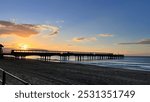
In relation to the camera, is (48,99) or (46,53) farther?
(46,53)

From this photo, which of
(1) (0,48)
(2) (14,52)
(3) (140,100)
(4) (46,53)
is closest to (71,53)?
(4) (46,53)

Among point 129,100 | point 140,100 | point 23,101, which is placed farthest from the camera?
point 140,100

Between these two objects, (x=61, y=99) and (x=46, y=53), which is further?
(x=46, y=53)

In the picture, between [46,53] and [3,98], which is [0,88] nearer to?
[3,98]

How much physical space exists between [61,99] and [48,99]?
46cm

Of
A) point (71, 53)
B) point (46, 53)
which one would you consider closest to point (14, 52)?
point (46, 53)

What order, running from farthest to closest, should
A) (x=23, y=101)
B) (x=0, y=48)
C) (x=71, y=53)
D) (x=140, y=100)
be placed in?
(x=71, y=53) → (x=0, y=48) → (x=140, y=100) → (x=23, y=101)

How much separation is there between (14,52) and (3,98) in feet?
209

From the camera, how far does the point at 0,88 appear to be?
33.6ft

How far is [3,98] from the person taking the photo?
9672 mm

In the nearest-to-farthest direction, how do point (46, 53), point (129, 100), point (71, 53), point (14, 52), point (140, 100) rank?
point (129, 100)
point (140, 100)
point (14, 52)
point (46, 53)
point (71, 53)

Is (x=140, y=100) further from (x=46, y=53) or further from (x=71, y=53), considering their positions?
(x=71, y=53)

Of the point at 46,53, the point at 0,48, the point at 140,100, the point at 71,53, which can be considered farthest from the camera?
the point at 71,53

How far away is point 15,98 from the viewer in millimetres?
9734
